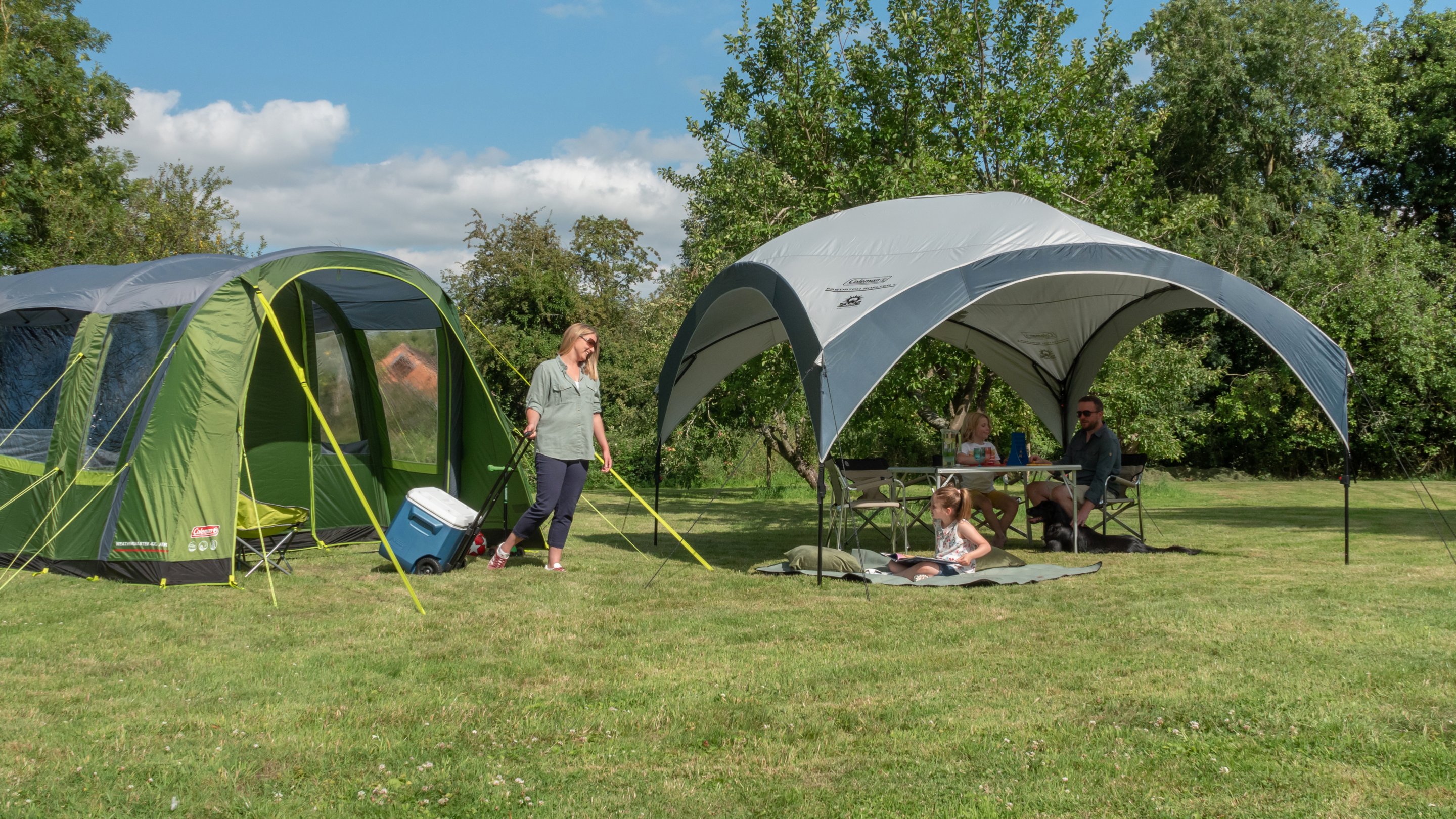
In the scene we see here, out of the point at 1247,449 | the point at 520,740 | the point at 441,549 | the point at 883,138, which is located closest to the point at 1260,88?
the point at 1247,449

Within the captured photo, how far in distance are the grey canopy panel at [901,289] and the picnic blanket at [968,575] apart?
935 millimetres

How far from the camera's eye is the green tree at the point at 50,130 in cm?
1747

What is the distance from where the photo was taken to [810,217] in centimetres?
1080

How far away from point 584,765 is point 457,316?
5468 millimetres

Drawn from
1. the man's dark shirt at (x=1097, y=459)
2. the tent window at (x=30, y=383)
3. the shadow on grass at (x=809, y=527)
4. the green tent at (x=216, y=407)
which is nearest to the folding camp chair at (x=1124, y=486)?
the man's dark shirt at (x=1097, y=459)

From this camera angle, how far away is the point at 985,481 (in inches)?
310

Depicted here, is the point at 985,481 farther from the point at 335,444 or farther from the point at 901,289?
the point at 335,444

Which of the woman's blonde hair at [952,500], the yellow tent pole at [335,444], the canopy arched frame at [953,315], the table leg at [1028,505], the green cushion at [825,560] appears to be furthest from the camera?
the table leg at [1028,505]

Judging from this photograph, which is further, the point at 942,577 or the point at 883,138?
→ the point at 883,138

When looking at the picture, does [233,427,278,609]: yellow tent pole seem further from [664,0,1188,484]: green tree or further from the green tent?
[664,0,1188,484]: green tree

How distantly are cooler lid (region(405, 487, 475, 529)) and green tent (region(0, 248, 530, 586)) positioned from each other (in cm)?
49

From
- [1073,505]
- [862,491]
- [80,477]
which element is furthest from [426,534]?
[1073,505]

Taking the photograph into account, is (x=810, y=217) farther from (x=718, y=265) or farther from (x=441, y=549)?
(x=441, y=549)

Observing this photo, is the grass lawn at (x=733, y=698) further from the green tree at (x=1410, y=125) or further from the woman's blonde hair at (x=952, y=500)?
the green tree at (x=1410, y=125)
